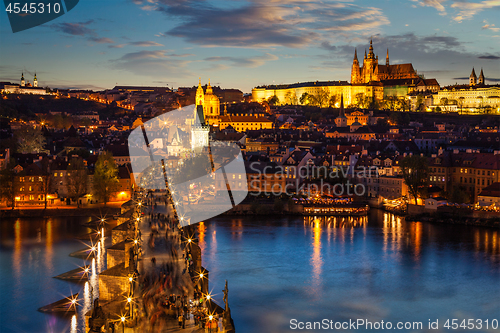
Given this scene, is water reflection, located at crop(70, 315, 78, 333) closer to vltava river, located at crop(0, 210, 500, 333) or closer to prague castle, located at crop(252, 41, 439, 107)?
vltava river, located at crop(0, 210, 500, 333)

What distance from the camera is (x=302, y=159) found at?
66.5 ft

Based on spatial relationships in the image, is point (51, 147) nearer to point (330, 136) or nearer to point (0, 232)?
point (0, 232)

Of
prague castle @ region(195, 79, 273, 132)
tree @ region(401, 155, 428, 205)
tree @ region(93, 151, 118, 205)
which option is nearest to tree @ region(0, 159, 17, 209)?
tree @ region(93, 151, 118, 205)

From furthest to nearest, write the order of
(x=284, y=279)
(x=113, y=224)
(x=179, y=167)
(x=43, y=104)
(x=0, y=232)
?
1. (x=43, y=104)
2. (x=179, y=167)
3. (x=113, y=224)
4. (x=0, y=232)
5. (x=284, y=279)

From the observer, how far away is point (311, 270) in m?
10.9

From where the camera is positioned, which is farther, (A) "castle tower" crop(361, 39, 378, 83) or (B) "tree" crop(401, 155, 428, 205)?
(A) "castle tower" crop(361, 39, 378, 83)

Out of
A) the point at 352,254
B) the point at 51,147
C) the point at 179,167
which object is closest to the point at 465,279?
the point at 352,254

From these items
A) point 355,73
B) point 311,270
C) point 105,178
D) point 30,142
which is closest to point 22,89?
point 355,73

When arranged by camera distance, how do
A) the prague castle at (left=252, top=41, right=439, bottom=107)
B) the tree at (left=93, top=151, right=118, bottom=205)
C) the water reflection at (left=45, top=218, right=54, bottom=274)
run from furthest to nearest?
the prague castle at (left=252, top=41, right=439, bottom=107)
the tree at (left=93, top=151, right=118, bottom=205)
the water reflection at (left=45, top=218, right=54, bottom=274)

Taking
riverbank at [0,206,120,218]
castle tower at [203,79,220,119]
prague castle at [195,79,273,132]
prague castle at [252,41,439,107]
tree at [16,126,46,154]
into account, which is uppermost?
prague castle at [252,41,439,107]

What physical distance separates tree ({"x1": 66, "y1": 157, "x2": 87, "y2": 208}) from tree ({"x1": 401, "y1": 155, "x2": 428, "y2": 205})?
9.02m

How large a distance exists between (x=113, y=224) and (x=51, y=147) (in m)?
10.8

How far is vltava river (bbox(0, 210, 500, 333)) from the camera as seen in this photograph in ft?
28.4

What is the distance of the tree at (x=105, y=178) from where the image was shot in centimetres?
1667
